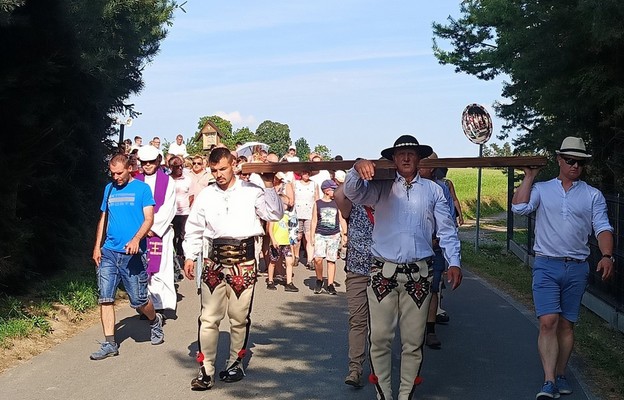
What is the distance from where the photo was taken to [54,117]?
11727mm

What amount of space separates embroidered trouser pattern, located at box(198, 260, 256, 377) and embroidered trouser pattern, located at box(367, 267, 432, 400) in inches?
56.8

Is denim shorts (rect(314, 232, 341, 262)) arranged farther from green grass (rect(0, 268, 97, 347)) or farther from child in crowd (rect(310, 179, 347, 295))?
green grass (rect(0, 268, 97, 347))

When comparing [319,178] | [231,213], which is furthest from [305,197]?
[231,213]

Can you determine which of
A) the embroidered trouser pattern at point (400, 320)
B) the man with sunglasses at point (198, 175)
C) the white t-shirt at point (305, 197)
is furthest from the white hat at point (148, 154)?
the white t-shirt at point (305, 197)

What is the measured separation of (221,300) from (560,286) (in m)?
2.79

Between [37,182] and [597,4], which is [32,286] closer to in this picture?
[37,182]

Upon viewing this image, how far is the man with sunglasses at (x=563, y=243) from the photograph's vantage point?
22.6 feet

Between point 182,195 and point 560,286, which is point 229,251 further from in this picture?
point 182,195

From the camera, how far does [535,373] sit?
771 centimetres

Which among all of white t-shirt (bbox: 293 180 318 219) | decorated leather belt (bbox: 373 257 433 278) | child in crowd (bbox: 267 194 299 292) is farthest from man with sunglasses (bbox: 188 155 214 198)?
decorated leather belt (bbox: 373 257 433 278)

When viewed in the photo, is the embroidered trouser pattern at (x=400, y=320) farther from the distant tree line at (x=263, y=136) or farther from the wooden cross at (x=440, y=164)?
the distant tree line at (x=263, y=136)

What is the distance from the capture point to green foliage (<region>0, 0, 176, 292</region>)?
10.2 meters

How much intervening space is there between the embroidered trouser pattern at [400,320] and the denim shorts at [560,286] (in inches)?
48.5

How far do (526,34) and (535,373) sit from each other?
7.28 meters
